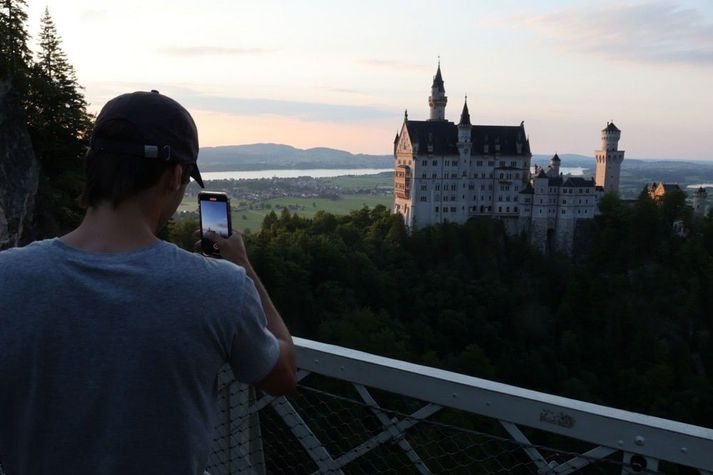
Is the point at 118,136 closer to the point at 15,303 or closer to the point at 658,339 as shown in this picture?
the point at 15,303

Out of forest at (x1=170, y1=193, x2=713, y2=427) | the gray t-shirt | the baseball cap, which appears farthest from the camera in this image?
forest at (x1=170, y1=193, x2=713, y2=427)

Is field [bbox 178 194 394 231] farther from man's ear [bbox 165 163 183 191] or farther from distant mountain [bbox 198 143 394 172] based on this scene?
man's ear [bbox 165 163 183 191]

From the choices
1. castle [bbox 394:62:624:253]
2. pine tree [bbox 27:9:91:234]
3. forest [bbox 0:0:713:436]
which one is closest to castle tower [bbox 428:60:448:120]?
castle [bbox 394:62:624:253]

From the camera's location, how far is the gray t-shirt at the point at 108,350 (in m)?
1.46

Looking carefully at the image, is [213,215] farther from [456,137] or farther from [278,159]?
[278,159]

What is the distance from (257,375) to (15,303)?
0.59 metres

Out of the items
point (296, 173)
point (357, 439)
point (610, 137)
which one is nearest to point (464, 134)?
point (610, 137)

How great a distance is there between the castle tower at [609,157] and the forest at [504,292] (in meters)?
7.00

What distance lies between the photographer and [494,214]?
53.8 metres

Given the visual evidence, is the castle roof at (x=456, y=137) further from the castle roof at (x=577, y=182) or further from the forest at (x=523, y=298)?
the forest at (x=523, y=298)

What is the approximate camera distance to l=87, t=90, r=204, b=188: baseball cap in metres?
1.58

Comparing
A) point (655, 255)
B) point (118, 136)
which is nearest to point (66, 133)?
point (118, 136)

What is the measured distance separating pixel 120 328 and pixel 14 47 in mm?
28571

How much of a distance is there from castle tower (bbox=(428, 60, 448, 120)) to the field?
13687 millimetres
